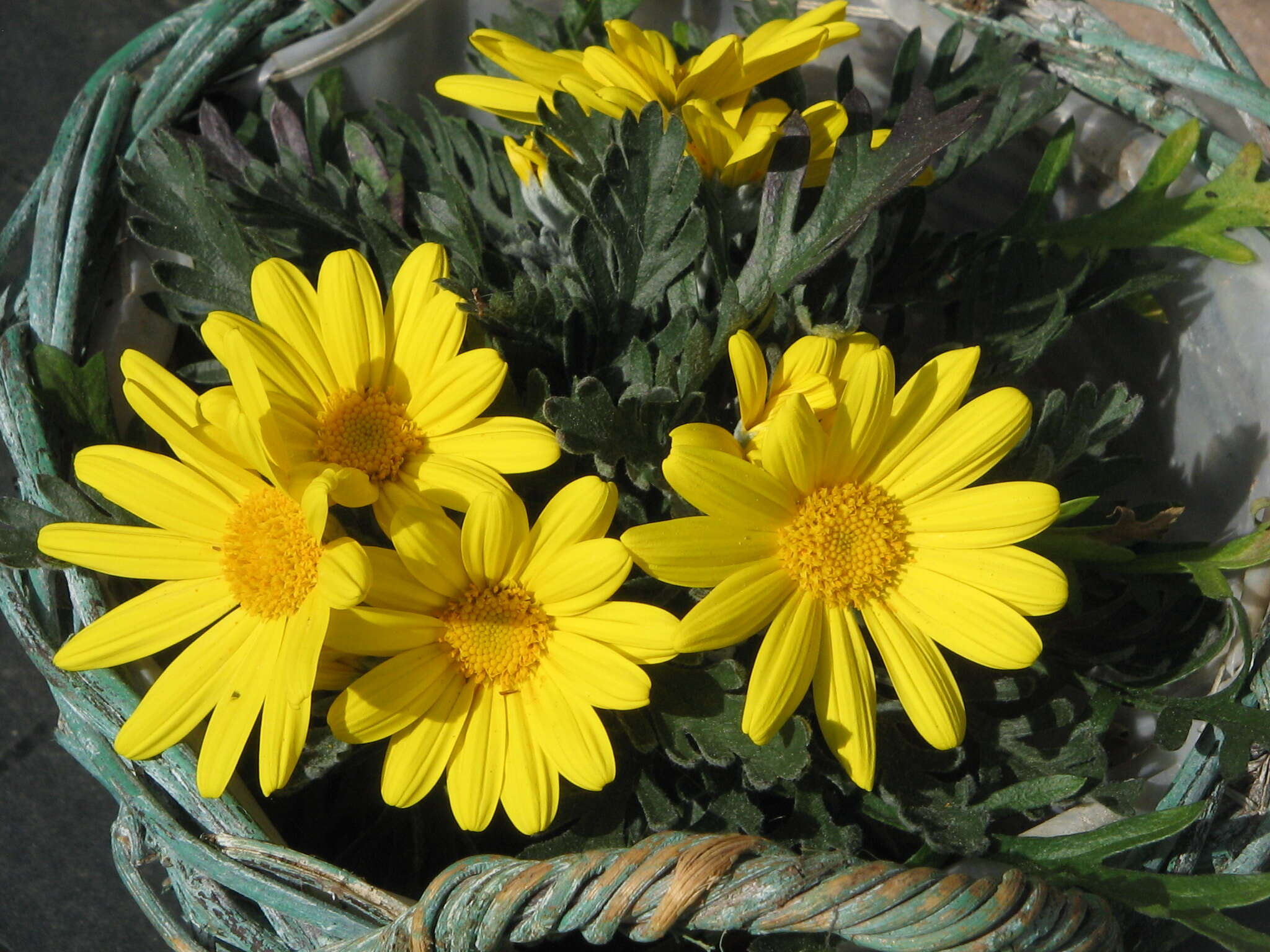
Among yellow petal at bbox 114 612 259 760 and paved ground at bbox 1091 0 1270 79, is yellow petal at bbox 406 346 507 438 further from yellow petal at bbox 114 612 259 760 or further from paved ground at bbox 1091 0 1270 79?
A: paved ground at bbox 1091 0 1270 79

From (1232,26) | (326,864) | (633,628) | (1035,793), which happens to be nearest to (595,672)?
(633,628)

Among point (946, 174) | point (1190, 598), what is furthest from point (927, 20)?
point (1190, 598)

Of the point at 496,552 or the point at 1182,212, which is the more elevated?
the point at 1182,212

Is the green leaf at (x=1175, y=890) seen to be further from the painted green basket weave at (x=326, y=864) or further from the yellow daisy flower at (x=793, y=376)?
the yellow daisy flower at (x=793, y=376)

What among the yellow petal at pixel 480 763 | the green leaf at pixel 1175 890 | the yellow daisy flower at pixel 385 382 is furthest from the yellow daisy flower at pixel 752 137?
the green leaf at pixel 1175 890

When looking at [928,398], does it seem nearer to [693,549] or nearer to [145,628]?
[693,549]

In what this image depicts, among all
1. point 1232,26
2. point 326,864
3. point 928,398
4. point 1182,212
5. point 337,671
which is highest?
point 1232,26

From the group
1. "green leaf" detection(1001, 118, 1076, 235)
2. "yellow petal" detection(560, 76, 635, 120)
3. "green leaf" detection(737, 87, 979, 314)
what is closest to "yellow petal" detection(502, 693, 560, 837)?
"green leaf" detection(737, 87, 979, 314)

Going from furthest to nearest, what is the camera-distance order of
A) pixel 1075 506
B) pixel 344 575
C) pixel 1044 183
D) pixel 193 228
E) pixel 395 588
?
pixel 1044 183
pixel 193 228
pixel 1075 506
pixel 395 588
pixel 344 575
